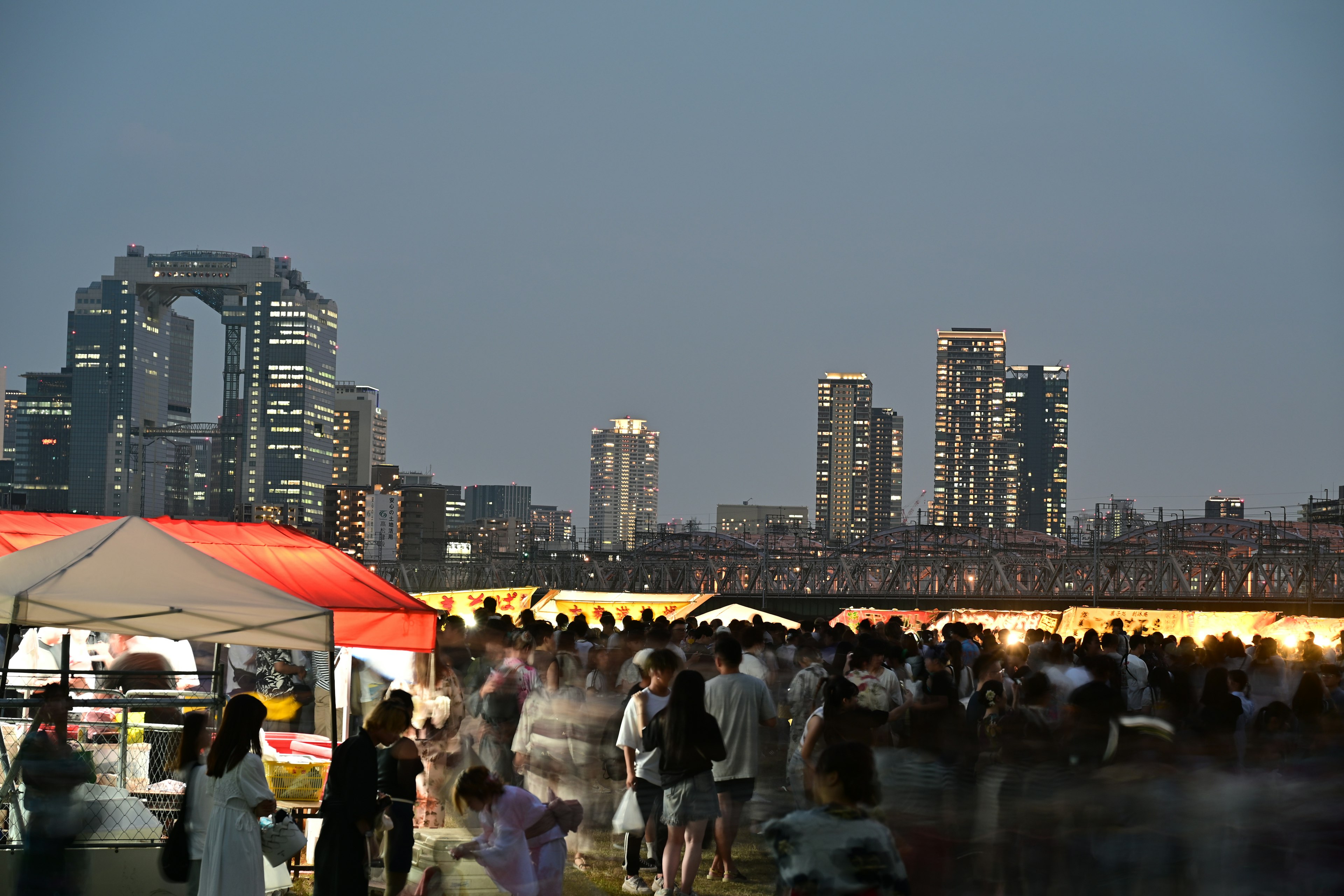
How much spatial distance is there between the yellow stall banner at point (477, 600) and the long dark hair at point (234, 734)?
657 inches

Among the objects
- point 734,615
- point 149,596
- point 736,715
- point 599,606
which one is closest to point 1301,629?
point 734,615

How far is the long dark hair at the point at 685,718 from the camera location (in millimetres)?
8773

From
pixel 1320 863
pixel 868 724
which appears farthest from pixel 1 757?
pixel 1320 863

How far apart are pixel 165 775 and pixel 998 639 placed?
16245 mm

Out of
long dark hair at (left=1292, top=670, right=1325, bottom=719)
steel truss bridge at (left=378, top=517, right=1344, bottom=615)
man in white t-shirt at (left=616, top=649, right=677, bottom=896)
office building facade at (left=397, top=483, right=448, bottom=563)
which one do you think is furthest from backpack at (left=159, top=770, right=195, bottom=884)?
office building facade at (left=397, top=483, right=448, bottom=563)

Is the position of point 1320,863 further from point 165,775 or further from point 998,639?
point 998,639

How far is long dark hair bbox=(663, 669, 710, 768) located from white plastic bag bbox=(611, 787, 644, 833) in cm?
111

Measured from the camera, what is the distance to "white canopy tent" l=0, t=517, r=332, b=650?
8.42 m

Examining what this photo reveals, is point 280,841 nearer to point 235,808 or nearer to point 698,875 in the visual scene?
point 235,808

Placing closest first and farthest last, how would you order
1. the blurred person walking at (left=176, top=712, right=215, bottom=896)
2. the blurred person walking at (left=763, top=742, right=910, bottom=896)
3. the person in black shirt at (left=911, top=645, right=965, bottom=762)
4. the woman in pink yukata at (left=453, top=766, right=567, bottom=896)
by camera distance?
1. the blurred person walking at (left=763, top=742, right=910, bottom=896)
2. the blurred person walking at (left=176, top=712, right=215, bottom=896)
3. the woman in pink yukata at (left=453, top=766, right=567, bottom=896)
4. the person in black shirt at (left=911, top=645, right=965, bottom=762)

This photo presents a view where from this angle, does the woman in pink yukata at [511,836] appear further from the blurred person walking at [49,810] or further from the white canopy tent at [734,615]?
the white canopy tent at [734,615]

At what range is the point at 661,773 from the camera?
29.5 ft

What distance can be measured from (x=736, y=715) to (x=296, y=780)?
3.18 m

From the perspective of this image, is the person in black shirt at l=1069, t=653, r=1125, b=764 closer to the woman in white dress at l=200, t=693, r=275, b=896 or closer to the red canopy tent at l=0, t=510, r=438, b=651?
the woman in white dress at l=200, t=693, r=275, b=896
